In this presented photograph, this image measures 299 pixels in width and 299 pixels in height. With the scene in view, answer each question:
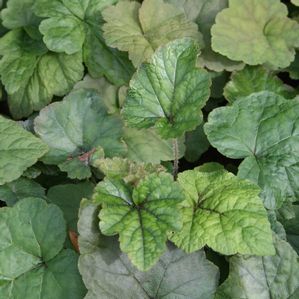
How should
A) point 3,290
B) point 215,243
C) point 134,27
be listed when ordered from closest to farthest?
point 215,243 → point 3,290 → point 134,27

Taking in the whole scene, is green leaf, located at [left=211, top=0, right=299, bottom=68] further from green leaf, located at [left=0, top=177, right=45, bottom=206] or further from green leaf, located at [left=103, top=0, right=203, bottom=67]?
green leaf, located at [left=0, top=177, right=45, bottom=206]

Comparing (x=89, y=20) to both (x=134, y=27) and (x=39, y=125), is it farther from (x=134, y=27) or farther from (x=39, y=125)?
(x=39, y=125)

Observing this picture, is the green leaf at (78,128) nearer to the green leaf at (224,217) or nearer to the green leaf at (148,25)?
the green leaf at (148,25)

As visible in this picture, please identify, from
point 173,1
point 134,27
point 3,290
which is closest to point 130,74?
point 134,27

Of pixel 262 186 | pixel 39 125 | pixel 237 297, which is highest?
pixel 39 125

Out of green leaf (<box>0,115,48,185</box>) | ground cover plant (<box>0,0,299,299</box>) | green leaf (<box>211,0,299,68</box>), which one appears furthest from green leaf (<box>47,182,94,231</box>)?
green leaf (<box>211,0,299,68</box>)
